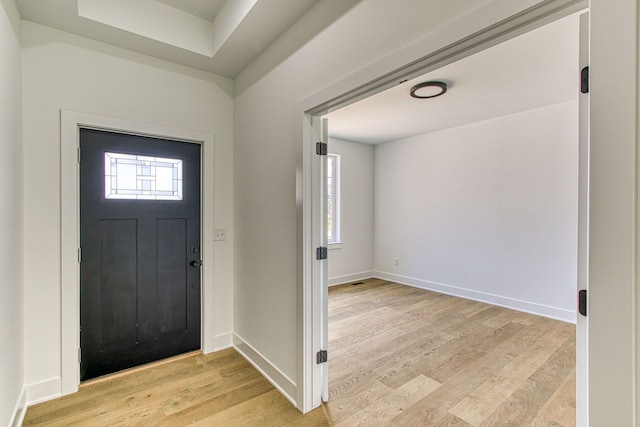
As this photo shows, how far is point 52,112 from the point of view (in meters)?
2.23

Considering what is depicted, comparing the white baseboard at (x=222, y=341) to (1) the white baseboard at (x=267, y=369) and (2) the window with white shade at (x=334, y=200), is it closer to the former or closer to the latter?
(1) the white baseboard at (x=267, y=369)

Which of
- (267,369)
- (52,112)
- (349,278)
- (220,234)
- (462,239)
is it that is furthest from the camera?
(349,278)

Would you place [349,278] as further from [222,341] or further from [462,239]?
[222,341]

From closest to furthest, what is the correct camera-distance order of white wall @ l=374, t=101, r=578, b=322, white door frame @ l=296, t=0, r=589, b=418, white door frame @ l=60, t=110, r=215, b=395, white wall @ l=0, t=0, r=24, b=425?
white door frame @ l=296, t=0, r=589, b=418, white wall @ l=0, t=0, r=24, b=425, white door frame @ l=60, t=110, r=215, b=395, white wall @ l=374, t=101, r=578, b=322

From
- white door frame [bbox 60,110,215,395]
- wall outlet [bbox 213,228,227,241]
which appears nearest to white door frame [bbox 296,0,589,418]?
Result: wall outlet [bbox 213,228,227,241]

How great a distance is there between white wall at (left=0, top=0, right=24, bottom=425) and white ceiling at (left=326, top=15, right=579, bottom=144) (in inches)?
117

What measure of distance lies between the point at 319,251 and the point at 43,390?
2.25m

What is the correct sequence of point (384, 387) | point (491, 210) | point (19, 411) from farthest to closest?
point (491, 210) < point (384, 387) < point (19, 411)

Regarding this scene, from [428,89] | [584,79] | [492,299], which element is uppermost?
[428,89]

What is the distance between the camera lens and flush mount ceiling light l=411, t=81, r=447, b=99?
3.02 m

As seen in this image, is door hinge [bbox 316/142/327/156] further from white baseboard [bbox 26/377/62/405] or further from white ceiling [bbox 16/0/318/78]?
white baseboard [bbox 26/377/62/405]

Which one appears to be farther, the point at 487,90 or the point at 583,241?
the point at 487,90

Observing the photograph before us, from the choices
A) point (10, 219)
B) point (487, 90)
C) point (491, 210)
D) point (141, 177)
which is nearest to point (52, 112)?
point (141, 177)

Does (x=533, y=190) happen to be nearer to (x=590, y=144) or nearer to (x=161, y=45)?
(x=590, y=144)
